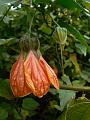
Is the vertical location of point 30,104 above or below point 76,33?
below

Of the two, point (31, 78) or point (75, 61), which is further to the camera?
point (75, 61)

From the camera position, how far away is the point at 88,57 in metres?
1.31

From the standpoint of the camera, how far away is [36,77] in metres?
0.75

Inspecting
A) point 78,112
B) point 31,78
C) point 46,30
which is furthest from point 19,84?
point 46,30

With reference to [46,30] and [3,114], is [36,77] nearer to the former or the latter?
[3,114]

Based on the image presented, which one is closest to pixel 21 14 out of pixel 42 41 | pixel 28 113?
pixel 42 41

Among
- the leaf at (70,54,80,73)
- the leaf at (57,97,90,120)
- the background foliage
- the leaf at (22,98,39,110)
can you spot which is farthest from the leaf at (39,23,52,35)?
the leaf at (57,97,90,120)

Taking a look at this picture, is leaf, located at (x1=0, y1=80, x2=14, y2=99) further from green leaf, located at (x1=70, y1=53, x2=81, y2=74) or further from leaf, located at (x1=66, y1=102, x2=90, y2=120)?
green leaf, located at (x1=70, y1=53, x2=81, y2=74)

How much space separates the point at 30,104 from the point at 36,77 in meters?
→ 0.22

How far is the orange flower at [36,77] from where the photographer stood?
2.39 feet

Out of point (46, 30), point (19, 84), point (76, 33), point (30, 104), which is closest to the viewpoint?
point (19, 84)

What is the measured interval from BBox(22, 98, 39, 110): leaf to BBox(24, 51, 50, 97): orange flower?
16 centimetres

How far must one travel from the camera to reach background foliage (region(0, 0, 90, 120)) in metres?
0.86

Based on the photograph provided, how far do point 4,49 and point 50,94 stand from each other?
157 mm
